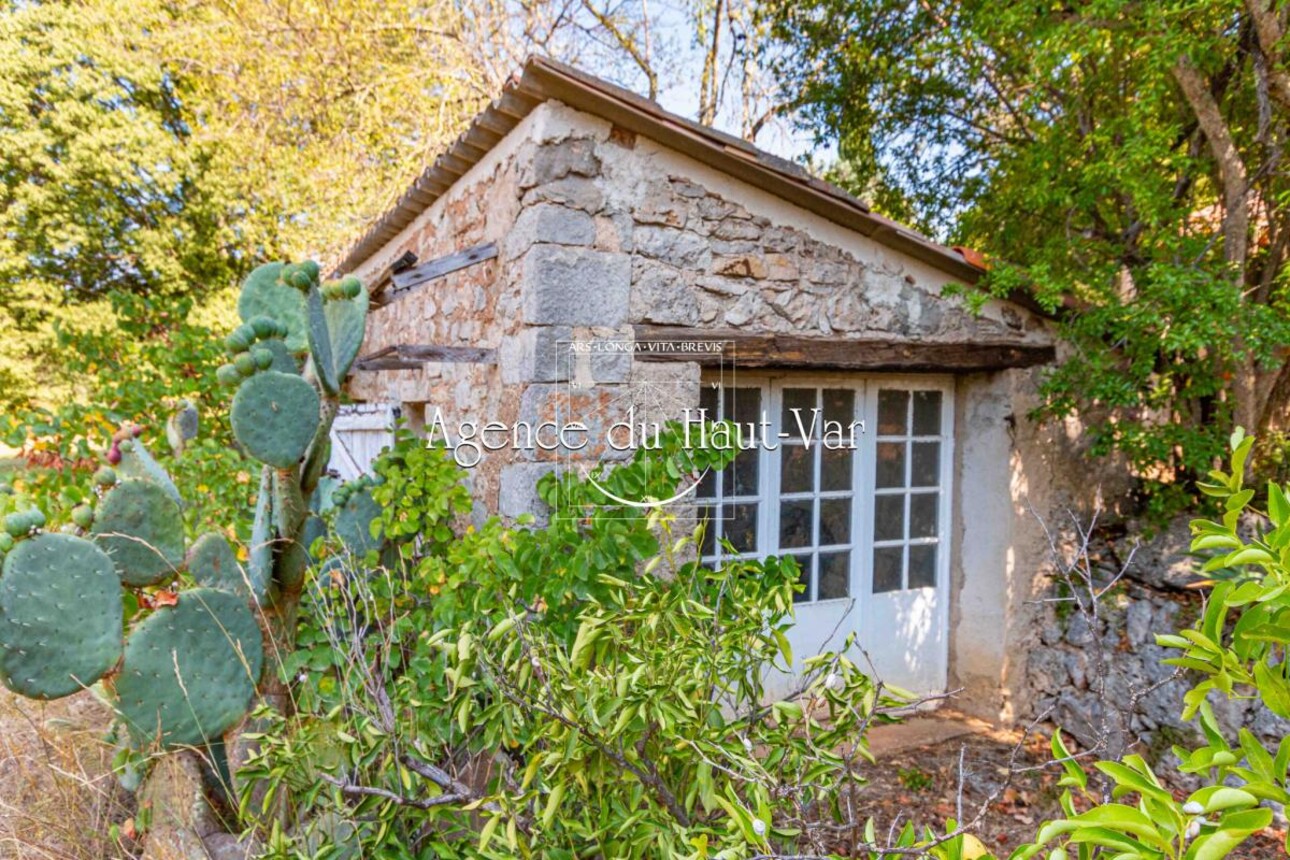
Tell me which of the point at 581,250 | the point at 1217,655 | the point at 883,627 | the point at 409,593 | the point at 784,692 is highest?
the point at 581,250

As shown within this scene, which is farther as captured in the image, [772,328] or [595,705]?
[772,328]

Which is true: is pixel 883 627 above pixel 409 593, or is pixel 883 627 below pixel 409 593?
below

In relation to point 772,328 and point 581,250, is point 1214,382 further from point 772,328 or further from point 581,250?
point 581,250

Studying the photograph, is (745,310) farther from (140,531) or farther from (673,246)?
(140,531)

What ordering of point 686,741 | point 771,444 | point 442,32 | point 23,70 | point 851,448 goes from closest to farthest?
point 686,741 → point 771,444 → point 851,448 → point 442,32 → point 23,70

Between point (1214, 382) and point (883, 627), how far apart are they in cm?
198

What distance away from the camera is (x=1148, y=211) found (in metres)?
3.06

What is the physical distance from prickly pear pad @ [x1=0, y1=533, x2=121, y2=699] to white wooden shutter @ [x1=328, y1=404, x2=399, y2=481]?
2216mm

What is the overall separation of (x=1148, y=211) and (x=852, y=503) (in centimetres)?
186

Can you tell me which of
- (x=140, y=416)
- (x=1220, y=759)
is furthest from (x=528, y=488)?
(x=140, y=416)

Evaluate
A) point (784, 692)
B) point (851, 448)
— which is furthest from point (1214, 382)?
point (784, 692)

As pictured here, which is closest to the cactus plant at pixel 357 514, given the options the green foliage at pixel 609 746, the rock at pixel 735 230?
the green foliage at pixel 609 746

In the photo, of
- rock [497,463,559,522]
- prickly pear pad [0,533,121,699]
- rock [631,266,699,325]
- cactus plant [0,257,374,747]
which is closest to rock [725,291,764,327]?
rock [631,266,699,325]

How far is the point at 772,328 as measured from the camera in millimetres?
3312
